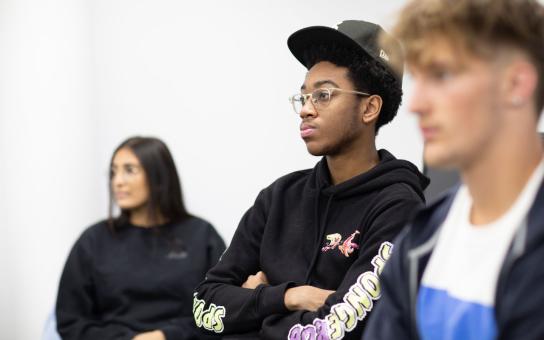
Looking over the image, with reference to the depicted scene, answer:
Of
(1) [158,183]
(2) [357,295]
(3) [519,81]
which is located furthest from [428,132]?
(1) [158,183]

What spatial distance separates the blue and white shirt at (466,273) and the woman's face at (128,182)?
1969 millimetres

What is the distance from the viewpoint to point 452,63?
1248mm

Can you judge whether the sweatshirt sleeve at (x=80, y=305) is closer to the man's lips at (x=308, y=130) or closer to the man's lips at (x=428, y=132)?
Result: the man's lips at (x=308, y=130)

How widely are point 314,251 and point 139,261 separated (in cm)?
117

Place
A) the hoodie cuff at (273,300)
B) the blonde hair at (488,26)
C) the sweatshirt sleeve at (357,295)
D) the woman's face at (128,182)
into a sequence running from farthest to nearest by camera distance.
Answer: the woman's face at (128,182) < the hoodie cuff at (273,300) < the sweatshirt sleeve at (357,295) < the blonde hair at (488,26)

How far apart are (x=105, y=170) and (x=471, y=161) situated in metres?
2.78

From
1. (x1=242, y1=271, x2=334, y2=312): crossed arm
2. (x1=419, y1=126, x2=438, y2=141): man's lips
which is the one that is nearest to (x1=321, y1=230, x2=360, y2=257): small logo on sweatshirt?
(x1=242, y1=271, x2=334, y2=312): crossed arm

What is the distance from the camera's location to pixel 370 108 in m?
2.18

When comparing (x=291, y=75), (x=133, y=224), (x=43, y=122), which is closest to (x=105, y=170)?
(x=43, y=122)

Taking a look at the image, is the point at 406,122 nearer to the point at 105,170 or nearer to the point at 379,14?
the point at 379,14

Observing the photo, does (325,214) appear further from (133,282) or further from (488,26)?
(133,282)

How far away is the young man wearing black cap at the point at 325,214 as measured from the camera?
76.7 inches

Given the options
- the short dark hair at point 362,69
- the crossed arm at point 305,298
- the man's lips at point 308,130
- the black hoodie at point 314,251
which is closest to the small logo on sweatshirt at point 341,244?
the black hoodie at point 314,251

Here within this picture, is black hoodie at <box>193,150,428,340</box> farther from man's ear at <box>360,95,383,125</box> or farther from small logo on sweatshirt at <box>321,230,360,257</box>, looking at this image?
man's ear at <box>360,95,383,125</box>
